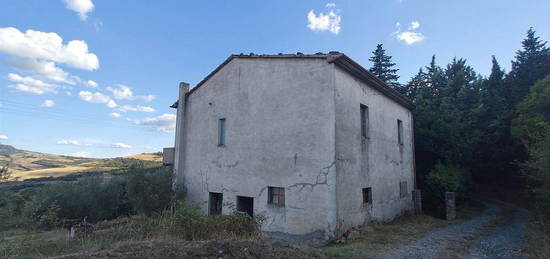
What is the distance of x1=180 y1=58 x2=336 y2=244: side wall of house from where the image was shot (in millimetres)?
8648

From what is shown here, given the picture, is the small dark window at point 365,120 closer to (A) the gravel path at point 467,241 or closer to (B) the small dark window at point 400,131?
(B) the small dark window at point 400,131

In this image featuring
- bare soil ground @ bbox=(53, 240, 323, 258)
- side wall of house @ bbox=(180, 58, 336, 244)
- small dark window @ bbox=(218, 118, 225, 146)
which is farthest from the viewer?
A: small dark window @ bbox=(218, 118, 225, 146)

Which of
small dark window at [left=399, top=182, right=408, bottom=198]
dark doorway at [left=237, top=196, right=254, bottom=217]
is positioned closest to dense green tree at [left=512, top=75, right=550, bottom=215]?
small dark window at [left=399, top=182, right=408, bottom=198]

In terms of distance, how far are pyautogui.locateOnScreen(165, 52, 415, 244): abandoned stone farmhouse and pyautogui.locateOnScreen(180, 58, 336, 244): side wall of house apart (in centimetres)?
3

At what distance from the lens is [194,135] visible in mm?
12922

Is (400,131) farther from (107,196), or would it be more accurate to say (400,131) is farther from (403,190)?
(107,196)

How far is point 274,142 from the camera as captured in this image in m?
9.70

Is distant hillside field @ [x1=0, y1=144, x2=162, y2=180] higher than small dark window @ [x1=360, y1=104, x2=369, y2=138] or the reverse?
the reverse

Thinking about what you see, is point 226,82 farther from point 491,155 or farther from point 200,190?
point 491,155

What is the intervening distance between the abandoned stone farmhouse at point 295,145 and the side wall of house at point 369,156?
0.12 feet

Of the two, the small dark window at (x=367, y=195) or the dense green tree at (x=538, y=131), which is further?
the small dark window at (x=367, y=195)

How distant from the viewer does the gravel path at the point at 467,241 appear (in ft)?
23.1

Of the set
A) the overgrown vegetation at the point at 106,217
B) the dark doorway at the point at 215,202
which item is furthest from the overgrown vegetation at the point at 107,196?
the dark doorway at the point at 215,202

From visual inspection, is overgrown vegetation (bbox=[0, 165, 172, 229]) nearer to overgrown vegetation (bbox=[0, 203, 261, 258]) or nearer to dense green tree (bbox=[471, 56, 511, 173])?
overgrown vegetation (bbox=[0, 203, 261, 258])
